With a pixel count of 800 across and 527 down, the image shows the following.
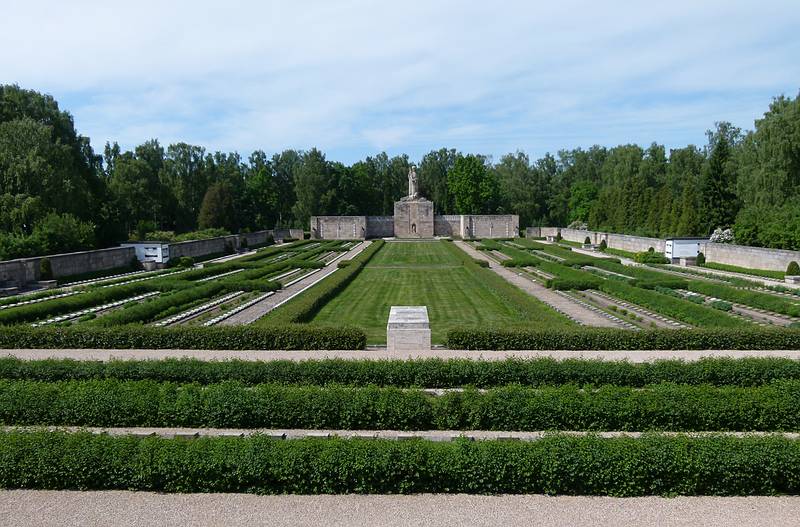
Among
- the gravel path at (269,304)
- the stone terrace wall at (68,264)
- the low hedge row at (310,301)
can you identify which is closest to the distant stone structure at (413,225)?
the stone terrace wall at (68,264)

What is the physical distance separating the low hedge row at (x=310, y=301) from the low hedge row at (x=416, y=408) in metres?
6.19

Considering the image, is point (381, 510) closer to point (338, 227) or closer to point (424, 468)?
point (424, 468)

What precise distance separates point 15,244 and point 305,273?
14.1 m

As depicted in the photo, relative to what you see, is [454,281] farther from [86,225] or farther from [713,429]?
[86,225]

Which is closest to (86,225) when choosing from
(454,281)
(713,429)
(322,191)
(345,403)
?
(454,281)

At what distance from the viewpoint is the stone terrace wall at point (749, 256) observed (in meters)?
28.9

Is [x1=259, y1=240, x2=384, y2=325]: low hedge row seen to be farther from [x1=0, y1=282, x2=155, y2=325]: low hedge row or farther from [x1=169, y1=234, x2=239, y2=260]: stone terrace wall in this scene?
[x1=169, y1=234, x2=239, y2=260]: stone terrace wall

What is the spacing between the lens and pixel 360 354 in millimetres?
13281

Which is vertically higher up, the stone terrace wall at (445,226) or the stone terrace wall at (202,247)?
the stone terrace wall at (445,226)

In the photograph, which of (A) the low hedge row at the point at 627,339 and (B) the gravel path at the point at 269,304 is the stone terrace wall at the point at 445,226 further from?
(A) the low hedge row at the point at 627,339

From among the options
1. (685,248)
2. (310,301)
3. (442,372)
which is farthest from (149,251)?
(685,248)

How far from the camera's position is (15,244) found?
90.6 feet

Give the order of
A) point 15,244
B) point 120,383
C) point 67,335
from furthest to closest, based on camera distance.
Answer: point 15,244 → point 67,335 → point 120,383

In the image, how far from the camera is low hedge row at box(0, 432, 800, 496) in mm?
7578
